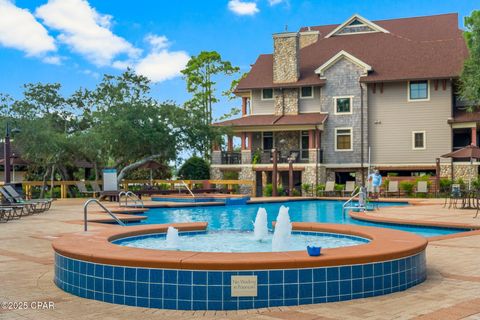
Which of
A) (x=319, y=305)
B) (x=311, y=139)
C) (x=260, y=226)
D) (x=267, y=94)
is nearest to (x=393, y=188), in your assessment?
(x=311, y=139)

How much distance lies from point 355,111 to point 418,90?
3716mm

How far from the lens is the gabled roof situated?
31.4 metres

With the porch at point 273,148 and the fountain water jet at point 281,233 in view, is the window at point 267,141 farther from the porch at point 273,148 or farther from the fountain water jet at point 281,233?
the fountain water jet at point 281,233

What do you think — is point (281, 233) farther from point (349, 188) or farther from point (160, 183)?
point (160, 183)

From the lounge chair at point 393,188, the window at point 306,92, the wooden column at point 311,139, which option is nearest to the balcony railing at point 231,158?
the wooden column at point 311,139

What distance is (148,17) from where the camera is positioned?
98.0 feet

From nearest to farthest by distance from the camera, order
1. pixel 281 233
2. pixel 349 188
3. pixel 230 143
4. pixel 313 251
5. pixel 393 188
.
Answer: pixel 313 251
pixel 281 233
pixel 393 188
pixel 349 188
pixel 230 143

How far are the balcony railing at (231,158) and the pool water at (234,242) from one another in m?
22.5

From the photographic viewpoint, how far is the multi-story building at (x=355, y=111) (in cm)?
3117

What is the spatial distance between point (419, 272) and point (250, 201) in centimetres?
1756

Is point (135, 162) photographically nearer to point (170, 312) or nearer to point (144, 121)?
point (144, 121)

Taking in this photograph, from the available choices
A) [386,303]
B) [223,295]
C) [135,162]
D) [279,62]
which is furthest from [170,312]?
[279,62]

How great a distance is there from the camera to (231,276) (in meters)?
5.54

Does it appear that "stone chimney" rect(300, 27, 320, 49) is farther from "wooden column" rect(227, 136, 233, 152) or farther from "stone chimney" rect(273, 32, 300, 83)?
"wooden column" rect(227, 136, 233, 152)
